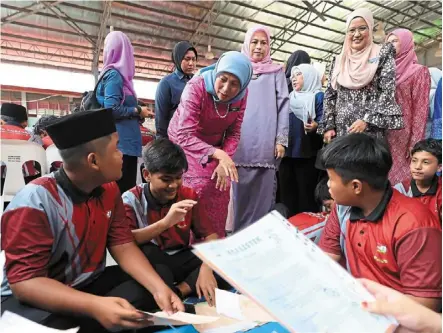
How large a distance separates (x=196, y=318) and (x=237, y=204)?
53.1 inches

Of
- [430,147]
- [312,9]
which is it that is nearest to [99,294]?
[430,147]

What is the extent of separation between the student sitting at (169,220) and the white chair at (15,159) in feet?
4.74

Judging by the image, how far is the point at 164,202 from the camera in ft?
5.36

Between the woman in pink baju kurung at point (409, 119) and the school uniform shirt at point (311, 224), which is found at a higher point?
the woman in pink baju kurung at point (409, 119)

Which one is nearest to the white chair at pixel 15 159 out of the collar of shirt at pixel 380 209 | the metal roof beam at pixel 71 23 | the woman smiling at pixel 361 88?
the woman smiling at pixel 361 88

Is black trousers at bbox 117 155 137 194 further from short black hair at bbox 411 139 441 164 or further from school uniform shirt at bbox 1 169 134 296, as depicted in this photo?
short black hair at bbox 411 139 441 164

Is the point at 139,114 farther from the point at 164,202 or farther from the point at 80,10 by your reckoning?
the point at 80,10

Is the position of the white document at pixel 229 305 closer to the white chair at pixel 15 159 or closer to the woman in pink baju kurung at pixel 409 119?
the woman in pink baju kurung at pixel 409 119

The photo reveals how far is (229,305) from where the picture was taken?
1.08 meters

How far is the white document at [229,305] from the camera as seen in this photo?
1.03 m

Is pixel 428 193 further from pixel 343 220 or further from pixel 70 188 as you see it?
pixel 70 188

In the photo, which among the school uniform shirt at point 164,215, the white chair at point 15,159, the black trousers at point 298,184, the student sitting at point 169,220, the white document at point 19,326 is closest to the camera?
the white document at point 19,326

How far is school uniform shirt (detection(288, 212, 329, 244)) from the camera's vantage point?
1.89m

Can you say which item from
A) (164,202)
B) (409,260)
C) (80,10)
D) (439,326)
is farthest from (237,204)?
(80,10)
